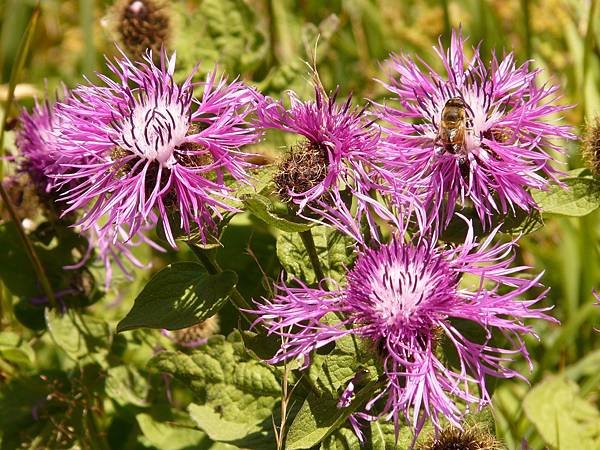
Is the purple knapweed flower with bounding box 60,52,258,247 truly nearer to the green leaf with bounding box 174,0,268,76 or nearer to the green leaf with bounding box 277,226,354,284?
the green leaf with bounding box 277,226,354,284

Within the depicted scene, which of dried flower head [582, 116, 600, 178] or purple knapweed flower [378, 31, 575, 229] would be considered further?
dried flower head [582, 116, 600, 178]

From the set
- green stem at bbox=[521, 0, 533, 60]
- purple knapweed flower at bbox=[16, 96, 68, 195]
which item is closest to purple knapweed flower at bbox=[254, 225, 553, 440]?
purple knapweed flower at bbox=[16, 96, 68, 195]

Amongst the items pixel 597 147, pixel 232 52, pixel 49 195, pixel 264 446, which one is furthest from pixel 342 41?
pixel 264 446

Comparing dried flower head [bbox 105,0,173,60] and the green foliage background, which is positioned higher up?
dried flower head [bbox 105,0,173,60]

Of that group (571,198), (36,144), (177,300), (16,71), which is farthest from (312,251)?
(16,71)

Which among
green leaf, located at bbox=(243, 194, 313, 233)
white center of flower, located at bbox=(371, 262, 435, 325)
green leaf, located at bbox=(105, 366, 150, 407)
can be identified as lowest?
green leaf, located at bbox=(105, 366, 150, 407)

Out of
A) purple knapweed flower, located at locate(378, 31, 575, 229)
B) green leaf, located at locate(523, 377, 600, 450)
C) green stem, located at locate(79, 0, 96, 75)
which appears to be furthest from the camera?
green stem, located at locate(79, 0, 96, 75)

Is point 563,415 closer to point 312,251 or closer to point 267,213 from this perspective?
point 312,251

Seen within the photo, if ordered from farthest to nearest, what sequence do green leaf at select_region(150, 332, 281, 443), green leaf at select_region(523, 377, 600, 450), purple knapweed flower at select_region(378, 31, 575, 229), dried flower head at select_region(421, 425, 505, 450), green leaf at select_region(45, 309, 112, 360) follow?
green leaf at select_region(45, 309, 112, 360) < green leaf at select_region(523, 377, 600, 450) < green leaf at select_region(150, 332, 281, 443) < purple knapweed flower at select_region(378, 31, 575, 229) < dried flower head at select_region(421, 425, 505, 450)
